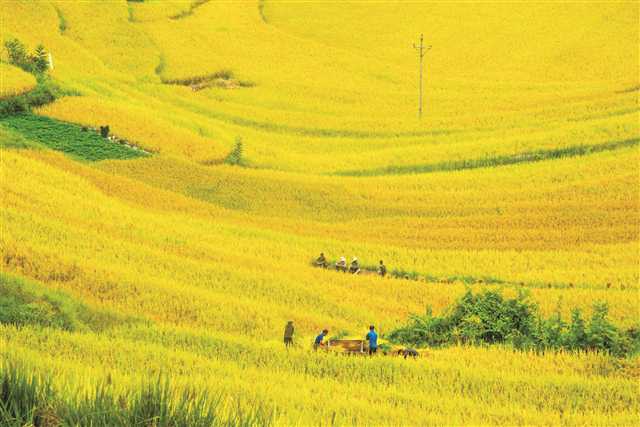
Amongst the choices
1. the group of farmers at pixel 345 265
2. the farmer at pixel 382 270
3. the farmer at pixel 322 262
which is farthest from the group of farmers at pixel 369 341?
the farmer at pixel 322 262

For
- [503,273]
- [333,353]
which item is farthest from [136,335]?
[503,273]

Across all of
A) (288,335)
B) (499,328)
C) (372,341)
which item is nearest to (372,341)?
(372,341)

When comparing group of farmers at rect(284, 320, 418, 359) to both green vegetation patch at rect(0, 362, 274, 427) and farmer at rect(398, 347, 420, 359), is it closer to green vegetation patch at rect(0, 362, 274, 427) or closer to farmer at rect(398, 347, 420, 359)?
farmer at rect(398, 347, 420, 359)

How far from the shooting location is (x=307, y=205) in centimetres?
3141

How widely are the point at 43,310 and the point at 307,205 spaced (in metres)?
17.6

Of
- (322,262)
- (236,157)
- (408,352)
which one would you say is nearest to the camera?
(408,352)

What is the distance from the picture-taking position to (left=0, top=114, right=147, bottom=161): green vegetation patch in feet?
109

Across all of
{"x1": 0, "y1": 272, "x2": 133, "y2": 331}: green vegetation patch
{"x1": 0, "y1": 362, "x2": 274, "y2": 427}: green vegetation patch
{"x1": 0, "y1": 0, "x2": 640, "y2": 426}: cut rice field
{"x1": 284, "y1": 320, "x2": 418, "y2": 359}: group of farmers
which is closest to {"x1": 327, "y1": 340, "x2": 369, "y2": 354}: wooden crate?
{"x1": 284, "y1": 320, "x2": 418, "y2": 359}: group of farmers

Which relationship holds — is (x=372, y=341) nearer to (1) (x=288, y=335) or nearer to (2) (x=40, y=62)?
(1) (x=288, y=335)

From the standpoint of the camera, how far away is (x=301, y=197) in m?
32.0

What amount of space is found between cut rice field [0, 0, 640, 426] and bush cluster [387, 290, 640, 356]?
1.49ft

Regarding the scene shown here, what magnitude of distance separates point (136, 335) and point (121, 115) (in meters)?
24.1

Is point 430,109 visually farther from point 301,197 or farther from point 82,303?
point 82,303

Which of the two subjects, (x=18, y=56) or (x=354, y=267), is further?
(x=18, y=56)
